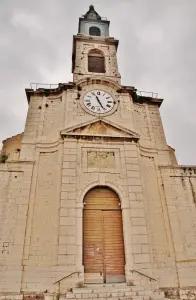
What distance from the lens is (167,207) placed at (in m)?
11.6

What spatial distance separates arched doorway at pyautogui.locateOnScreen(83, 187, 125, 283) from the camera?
9953 mm

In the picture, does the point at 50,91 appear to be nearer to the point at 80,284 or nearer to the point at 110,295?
the point at 80,284

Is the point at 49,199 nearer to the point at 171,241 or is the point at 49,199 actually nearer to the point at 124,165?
the point at 124,165

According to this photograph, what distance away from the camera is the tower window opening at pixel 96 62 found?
1701 centimetres

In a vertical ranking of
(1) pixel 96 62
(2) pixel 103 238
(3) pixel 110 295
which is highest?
(1) pixel 96 62

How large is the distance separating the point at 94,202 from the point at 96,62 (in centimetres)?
996

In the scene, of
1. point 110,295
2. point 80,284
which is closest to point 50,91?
point 80,284

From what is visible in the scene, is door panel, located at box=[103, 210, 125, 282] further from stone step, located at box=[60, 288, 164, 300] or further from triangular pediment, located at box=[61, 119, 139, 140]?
triangular pediment, located at box=[61, 119, 139, 140]

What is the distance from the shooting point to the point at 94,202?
36.8ft

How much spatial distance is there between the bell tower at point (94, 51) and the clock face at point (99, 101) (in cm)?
185

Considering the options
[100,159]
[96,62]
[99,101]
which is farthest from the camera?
[96,62]

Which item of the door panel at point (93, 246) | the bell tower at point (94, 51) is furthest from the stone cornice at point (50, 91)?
the door panel at point (93, 246)

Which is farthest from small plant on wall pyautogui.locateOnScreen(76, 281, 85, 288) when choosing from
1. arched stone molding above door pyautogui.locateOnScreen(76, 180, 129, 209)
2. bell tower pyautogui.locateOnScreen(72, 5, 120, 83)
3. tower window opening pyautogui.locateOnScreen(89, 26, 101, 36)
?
tower window opening pyautogui.locateOnScreen(89, 26, 101, 36)

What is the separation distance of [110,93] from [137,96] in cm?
163
